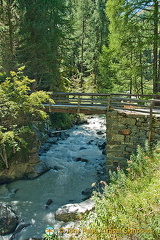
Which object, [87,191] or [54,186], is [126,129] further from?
[54,186]

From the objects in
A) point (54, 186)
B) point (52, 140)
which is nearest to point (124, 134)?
point (54, 186)

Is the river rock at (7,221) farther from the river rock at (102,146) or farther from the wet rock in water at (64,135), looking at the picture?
the wet rock in water at (64,135)

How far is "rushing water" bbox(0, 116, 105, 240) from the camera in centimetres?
661

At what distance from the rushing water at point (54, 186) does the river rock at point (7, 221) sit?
25 centimetres

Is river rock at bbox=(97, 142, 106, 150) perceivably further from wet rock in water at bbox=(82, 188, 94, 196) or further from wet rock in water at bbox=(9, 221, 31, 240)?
wet rock in water at bbox=(9, 221, 31, 240)

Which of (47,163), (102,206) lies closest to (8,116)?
(47,163)

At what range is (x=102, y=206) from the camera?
13.4 feet

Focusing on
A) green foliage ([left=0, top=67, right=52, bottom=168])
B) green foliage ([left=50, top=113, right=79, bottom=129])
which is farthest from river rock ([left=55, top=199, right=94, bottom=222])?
green foliage ([left=50, top=113, right=79, bottom=129])

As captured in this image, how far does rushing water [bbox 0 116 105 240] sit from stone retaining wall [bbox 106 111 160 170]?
192 cm

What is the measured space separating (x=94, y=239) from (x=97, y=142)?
35.3 ft

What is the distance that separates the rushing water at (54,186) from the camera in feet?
21.7

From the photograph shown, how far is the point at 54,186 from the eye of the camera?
8.70m

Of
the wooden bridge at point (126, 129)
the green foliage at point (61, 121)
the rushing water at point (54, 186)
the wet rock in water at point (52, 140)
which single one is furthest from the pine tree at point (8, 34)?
the wooden bridge at point (126, 129)

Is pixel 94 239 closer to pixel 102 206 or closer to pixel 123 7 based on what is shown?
pixel 102 206
